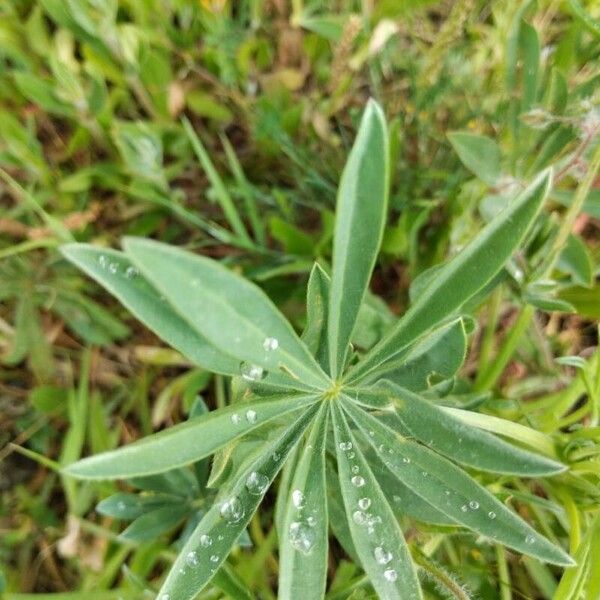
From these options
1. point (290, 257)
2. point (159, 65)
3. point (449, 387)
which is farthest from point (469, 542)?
point (159, 65)

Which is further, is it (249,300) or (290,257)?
(290,257)

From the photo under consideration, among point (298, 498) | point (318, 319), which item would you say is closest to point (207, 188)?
point (318, 319)

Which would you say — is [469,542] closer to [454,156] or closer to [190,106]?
[454,156]

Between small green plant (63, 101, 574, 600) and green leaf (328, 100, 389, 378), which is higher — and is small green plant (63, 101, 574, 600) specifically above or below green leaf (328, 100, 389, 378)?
below

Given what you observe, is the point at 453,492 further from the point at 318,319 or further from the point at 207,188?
the point at 207,188

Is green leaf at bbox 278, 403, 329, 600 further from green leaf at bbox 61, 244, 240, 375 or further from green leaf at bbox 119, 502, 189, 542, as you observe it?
green leaf at bbox 119, 502, 189, 542

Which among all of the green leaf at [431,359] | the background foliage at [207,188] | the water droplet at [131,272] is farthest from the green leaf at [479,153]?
the water droplet at [131,272]

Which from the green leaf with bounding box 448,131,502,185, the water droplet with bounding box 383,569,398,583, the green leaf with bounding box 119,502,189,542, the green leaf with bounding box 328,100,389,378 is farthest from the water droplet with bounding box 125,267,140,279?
the green leaf with bounding box 448,131,502,185

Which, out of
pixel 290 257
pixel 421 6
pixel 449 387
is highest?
pixel 421 6

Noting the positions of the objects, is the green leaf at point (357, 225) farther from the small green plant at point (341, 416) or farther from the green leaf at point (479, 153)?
the green leaf at point (479, 153)
